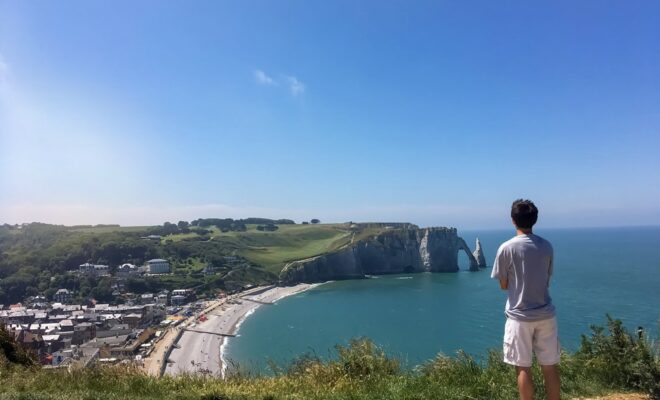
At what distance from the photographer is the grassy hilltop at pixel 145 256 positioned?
200ft

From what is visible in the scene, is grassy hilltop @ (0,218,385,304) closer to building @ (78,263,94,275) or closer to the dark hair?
building @ (78,263,94,275)

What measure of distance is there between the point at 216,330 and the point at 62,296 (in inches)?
1148

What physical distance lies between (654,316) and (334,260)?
5676cm

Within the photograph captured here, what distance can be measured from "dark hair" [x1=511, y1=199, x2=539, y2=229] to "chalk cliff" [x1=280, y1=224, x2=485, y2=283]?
81163mm

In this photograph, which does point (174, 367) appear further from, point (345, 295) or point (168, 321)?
point (345, 295)

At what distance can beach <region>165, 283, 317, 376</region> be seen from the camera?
2969 cm

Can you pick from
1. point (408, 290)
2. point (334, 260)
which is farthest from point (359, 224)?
point (408, 290)

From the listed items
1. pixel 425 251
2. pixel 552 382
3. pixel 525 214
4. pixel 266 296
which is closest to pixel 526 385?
pixel 552 382

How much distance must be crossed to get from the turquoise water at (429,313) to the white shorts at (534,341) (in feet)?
64.7

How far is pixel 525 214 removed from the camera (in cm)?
306

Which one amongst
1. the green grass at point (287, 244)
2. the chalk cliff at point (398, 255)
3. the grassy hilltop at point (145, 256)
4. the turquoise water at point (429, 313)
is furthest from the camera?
the green grass at point (287, 244)

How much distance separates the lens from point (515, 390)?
3850 millimetres

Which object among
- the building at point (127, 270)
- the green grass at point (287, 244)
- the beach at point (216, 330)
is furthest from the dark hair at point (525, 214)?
the green grass at point (287, 244)

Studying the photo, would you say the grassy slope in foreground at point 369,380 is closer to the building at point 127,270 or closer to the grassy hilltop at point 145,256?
the grassy hilltop at point 145,256
